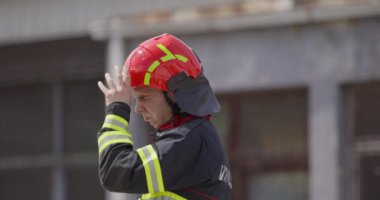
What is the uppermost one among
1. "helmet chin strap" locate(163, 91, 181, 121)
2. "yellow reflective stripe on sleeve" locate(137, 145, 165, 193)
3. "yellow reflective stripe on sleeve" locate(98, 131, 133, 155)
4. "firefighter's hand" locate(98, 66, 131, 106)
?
"firefighter's hand" locate(98, 66, 131, 106)

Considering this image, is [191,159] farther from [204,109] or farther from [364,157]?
[364,157]

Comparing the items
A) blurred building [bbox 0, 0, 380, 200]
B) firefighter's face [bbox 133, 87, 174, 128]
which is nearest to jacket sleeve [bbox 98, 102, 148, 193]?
firefighter's face [bbox 133, 87, 174, 128]

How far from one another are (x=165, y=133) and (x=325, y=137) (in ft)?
20.8

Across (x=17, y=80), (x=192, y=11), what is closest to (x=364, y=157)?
(x=192, y=11)

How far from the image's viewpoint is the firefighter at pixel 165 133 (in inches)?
188

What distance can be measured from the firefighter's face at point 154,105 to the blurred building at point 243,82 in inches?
233

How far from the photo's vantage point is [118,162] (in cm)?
477

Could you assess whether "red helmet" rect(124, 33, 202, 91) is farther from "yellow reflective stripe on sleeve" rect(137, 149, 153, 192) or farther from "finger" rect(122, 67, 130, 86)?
"yellow reflective stripe on sleeve" rect(137, 149, 153, 192)

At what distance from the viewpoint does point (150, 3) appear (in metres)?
12.0

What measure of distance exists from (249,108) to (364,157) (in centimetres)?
136

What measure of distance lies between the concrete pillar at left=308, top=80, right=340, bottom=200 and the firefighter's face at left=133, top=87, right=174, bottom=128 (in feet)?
20.3

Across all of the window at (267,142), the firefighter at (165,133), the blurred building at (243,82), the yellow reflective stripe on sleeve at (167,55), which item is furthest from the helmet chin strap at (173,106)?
the window at (267,142)

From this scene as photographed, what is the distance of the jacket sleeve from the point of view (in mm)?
4762

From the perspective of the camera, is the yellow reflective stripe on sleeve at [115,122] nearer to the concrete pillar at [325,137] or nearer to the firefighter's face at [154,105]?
the firefighter's face at [154,105]
